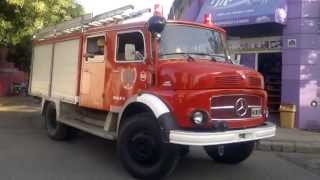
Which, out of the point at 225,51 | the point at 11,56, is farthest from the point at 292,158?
the point at 11,56

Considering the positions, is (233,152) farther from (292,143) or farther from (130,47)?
(292,143)

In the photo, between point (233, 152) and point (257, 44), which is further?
point (257, 44)

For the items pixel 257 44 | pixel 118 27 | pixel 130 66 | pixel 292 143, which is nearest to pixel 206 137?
pixel 130 66

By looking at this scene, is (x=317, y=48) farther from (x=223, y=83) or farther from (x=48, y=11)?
(x=48, y=11)

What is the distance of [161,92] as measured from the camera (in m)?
8.25

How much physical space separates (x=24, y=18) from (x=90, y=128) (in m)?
10.1

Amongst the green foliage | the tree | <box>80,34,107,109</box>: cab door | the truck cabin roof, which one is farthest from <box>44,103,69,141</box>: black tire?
the green foliage

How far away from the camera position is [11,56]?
90.2 ft

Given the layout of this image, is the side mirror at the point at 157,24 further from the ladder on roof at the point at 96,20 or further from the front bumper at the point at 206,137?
the front bumper at the point at 206,137

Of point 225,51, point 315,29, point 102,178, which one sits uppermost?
point 315,29

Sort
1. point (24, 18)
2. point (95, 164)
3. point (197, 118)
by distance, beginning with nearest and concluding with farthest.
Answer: point (197, 118) < point (95, 164) < point (24, 18)

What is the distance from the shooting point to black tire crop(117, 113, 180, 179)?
7.98m

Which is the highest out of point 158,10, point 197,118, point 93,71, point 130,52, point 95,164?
point 158,10

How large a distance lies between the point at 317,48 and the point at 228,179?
24.7 ft
